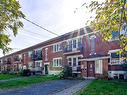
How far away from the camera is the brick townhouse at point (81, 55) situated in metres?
31.1

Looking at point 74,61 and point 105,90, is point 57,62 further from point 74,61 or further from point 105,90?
point 105,90

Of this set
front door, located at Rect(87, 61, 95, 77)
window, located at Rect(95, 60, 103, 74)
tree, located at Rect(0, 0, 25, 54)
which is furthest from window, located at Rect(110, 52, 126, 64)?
tree, located at Rect(0, 0, 25, 54)

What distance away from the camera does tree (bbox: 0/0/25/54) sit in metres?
18.3

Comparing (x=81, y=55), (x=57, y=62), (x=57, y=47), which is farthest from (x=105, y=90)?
(x=57, y=47)

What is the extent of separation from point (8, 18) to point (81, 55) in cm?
1956

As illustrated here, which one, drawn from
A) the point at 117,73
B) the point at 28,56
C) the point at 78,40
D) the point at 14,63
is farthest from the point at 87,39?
the point at 14,63

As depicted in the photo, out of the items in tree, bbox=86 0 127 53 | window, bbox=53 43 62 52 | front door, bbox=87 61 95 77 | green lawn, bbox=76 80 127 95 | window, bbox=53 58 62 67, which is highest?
window, bbox=53 43 62 52

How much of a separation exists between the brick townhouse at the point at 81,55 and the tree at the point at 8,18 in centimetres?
775

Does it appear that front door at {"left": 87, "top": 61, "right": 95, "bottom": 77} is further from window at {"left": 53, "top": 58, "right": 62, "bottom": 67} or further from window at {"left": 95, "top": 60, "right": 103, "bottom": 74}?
window at {"left": 53, "top": 58, "right": 62, "bottom": 67}

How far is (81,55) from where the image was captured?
3856 cm

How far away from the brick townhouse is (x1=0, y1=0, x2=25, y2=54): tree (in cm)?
775

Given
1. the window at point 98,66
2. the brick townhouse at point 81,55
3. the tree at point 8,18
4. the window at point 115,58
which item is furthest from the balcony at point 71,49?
the tree at point 8,18

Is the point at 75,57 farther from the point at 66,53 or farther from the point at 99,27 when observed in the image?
the point at 99,27

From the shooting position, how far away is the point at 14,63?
7675 centimetres
